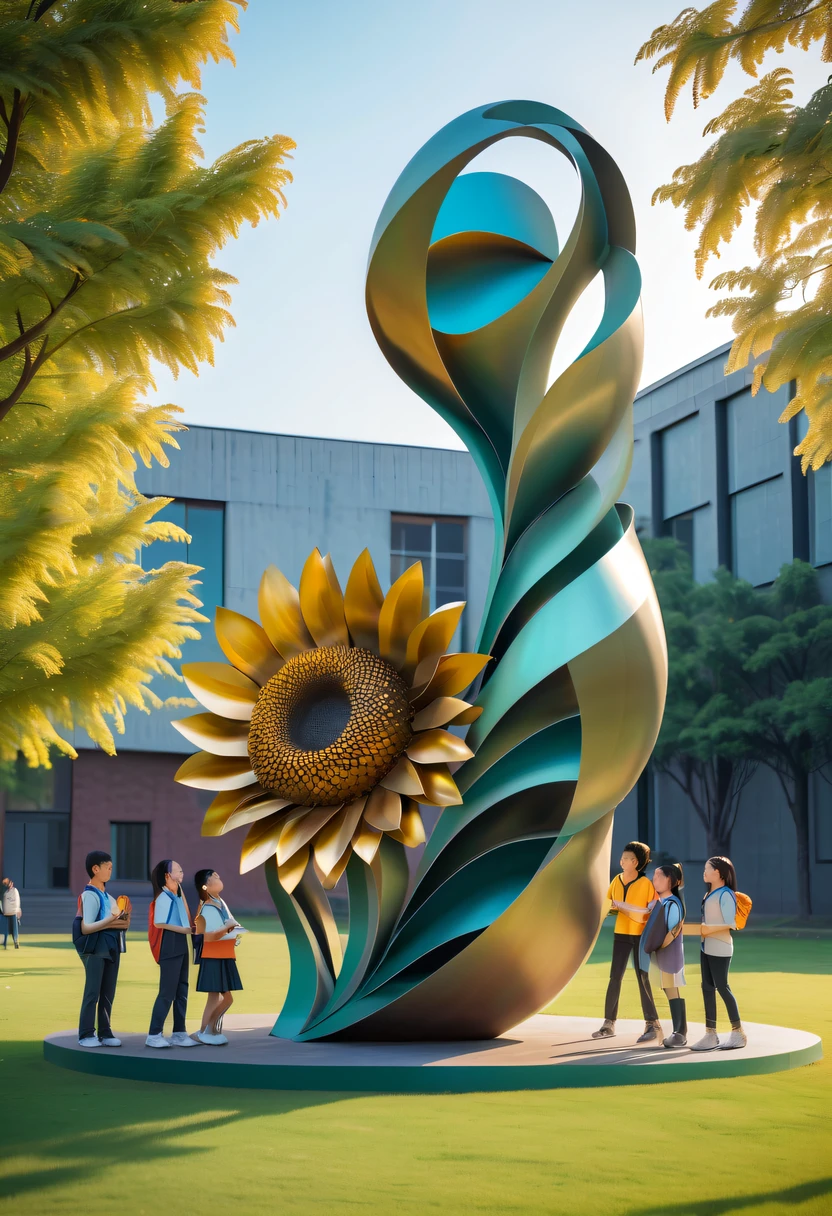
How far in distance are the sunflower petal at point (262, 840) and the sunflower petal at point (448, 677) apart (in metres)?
1.40

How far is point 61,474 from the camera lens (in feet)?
33.8

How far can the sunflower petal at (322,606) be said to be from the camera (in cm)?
1020

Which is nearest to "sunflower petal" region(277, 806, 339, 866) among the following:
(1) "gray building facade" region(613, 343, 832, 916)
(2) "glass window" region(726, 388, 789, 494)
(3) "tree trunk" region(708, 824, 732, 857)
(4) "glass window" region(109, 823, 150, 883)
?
(1) "gray building facade" region(613, 343, 832, 916)

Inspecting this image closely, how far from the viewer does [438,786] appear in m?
9.28

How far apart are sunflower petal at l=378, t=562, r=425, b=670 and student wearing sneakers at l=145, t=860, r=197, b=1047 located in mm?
2189

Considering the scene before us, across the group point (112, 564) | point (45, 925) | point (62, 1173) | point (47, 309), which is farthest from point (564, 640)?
point (45, 925)

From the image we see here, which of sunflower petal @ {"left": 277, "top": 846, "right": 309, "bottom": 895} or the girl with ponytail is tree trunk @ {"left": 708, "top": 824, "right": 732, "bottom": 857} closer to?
the girl with ponytail

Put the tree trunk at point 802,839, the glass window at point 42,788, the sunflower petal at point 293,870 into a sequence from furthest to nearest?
the glass window at point 42,788
the tree trunk at point 802,839
the sunflower petal at point 293,870

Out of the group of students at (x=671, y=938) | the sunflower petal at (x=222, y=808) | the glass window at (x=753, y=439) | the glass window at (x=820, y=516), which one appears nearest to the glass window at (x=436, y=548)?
the glass window at (x=753, y=439)

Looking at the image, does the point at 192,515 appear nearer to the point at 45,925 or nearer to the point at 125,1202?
the point at 45,925

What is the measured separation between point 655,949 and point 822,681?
22.3 m

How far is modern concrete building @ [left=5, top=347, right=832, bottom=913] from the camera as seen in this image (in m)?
36.9

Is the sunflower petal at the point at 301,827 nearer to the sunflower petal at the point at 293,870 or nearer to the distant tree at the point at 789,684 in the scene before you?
the sunflower petal at the point at 293,870

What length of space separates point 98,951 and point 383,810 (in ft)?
7.67
